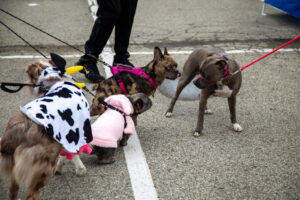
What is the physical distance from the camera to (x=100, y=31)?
16.3ft

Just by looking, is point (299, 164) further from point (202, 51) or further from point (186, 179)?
point (202, 51)

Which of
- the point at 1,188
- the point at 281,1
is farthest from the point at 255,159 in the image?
the point at 281,1

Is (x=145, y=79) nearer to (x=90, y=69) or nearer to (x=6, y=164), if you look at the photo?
(x=90, y=69)

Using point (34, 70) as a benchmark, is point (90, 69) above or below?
below

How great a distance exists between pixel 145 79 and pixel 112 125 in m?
1.14

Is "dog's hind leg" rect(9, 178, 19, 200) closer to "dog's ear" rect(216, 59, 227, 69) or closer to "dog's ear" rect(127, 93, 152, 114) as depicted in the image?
"dog's ear" rect(127, 93, 152, 114)

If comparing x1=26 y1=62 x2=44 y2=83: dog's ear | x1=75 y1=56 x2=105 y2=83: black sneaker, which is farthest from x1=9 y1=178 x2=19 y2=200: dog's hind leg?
x1=75 y1=56 x2=105 y2=83: black sneaker

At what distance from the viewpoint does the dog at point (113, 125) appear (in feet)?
10.3

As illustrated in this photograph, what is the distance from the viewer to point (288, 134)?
3.93 m

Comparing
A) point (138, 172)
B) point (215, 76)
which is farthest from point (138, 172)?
point (215, 76)

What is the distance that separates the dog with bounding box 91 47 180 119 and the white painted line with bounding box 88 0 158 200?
653 millimetres

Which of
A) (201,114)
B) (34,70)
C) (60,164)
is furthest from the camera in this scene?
(201,114)

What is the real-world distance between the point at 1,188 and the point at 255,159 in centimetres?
267

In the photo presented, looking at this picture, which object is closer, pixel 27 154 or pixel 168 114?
pixel 27 154
